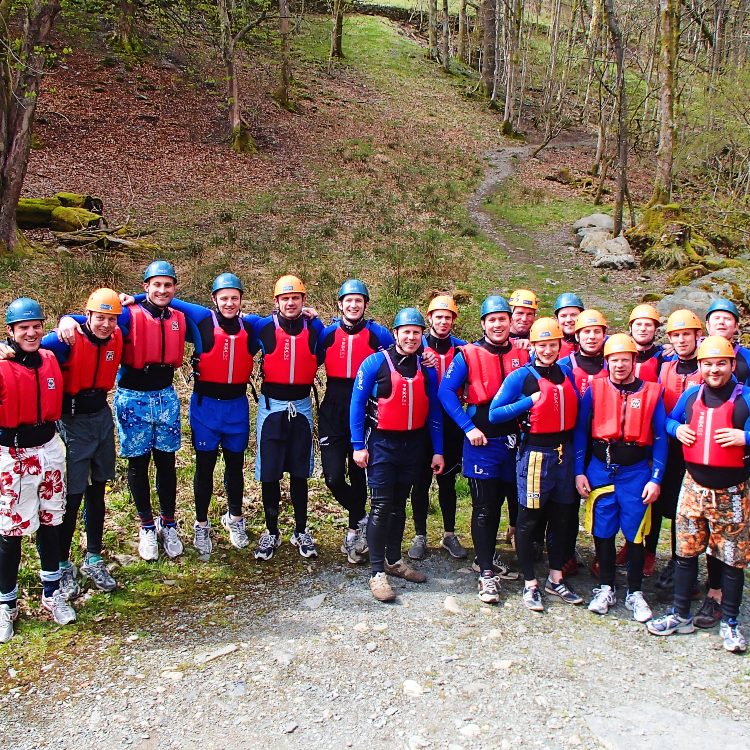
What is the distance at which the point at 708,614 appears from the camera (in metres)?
4.98

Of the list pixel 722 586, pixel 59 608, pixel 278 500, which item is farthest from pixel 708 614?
pixel 59 608

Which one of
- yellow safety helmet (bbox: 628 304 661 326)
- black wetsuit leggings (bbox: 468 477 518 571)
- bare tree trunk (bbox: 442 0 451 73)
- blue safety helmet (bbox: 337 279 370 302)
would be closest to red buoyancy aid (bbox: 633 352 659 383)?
yellow safety helmet (bbox: 628 304 661 326)

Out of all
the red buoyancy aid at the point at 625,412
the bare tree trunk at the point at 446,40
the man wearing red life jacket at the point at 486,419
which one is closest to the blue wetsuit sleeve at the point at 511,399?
the man wearing red life jacket at the point at 486,419

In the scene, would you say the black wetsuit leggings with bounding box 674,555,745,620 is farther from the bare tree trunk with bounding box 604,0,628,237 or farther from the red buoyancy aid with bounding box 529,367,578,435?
the bare tree trunk with bounding box 604,0,628,237

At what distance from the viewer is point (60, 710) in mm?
3961

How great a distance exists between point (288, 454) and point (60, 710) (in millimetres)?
2574

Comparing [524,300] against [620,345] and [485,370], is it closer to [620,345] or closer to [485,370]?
[485,370]

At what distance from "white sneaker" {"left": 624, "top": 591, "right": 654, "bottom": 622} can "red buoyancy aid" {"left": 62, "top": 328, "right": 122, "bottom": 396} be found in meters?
4.33

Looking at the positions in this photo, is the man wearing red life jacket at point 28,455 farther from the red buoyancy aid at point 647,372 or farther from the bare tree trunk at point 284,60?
the bare tree trunk at point 284,60

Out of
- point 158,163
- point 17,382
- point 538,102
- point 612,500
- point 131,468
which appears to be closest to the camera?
point 17,382

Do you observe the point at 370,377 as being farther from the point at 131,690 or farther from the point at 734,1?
the point at 734,1

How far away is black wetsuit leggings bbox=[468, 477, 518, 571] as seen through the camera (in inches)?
213


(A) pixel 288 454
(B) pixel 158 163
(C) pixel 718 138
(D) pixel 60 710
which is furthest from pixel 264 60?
(D) pixel 60 710

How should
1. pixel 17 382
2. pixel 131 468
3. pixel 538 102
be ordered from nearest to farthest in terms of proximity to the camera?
pixel 17 382, pixel 131 468, pixel 538 102
